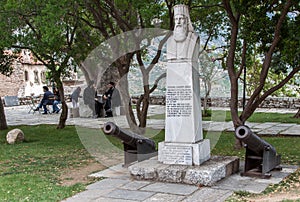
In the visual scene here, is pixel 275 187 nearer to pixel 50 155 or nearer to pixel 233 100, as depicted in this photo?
pixel 233 100

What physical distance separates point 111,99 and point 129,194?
47.8 feet

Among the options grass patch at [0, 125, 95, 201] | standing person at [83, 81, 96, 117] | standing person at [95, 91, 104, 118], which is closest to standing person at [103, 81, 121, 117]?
standing person at [95, 91, 104, 118]

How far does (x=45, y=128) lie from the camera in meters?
17.2

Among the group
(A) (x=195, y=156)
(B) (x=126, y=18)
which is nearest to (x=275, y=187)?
(A) (x=195, y=156)

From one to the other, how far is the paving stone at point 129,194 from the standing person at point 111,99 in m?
13.9

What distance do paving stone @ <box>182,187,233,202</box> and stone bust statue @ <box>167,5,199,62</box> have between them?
2.34m

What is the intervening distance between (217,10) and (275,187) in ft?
29.2

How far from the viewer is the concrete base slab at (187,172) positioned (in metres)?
7.15

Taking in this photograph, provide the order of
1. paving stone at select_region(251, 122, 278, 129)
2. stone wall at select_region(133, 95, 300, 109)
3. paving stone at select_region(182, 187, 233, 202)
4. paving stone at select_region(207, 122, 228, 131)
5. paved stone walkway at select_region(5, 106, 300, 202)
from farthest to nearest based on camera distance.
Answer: stone wall at select_region(133, 95, 300, 109), paving stone at select_region(251, 122, 278, 129), paving stone at select_region(207, 122, 228, 131), paved stone walkway at select_region(5, 106, 300, 202), paving stone at select_region(182, 187, 233, 202)

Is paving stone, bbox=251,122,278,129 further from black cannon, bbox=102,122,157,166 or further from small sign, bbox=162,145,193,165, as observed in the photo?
small sign, bbox=162,145,193,165

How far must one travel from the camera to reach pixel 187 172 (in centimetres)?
728

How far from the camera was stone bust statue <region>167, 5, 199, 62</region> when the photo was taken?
7.78 m

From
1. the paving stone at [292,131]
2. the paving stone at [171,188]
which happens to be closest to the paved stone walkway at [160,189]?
the paving stone at [171,188]

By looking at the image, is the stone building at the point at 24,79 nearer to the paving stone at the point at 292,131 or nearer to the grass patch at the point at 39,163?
the grass patch at the point at 39,163
